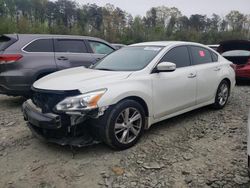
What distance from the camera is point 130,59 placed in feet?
15.9

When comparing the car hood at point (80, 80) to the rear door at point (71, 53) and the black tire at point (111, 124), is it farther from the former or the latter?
the rear door at point (71, 53)

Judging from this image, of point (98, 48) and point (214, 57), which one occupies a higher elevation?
point (98, 48)

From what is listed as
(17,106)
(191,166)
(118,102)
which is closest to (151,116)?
(118,102)

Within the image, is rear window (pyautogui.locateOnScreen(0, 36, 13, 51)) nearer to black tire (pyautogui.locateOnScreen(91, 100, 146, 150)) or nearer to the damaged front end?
the damaged front end

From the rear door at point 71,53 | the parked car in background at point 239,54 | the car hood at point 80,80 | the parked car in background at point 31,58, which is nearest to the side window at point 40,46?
the parked car in background at point 31,58

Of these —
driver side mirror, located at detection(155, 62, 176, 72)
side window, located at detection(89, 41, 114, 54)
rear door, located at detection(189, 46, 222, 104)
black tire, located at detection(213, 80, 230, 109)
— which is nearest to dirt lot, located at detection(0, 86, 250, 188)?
rear door, located at detection(189, 46, 222, 104)

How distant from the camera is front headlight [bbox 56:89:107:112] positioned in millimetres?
3654

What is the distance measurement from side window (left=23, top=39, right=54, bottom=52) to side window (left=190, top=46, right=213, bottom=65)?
3.13 m

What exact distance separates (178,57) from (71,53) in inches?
112

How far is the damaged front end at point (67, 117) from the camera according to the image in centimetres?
366

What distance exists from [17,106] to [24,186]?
3582 mm

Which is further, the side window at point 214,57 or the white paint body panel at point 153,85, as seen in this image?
the side window at point 214,57

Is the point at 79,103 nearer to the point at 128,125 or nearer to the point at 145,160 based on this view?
the point at 128,125

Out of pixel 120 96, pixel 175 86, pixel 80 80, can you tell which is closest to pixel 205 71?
pixel 175 86
